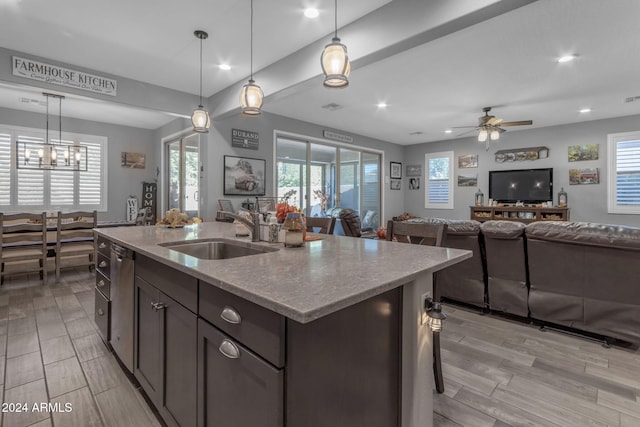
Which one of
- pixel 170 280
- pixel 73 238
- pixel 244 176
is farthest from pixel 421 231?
pixel 73 238

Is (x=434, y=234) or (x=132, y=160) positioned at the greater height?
(x=132, y=160)

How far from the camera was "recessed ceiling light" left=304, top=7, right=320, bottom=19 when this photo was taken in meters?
2.73

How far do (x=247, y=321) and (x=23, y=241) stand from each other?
467cm

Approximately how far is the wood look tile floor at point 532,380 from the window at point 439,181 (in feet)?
19.8

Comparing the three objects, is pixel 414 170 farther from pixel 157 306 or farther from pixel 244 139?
pixel 157 306

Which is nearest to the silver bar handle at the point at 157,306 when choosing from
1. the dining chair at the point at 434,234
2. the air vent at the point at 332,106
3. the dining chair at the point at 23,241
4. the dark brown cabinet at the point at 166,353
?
the dark brown cabinet at the point at 166,353

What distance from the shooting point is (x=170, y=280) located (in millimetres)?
1411

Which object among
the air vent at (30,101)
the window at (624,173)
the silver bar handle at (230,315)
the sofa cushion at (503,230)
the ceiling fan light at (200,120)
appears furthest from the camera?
the window at (624,173)

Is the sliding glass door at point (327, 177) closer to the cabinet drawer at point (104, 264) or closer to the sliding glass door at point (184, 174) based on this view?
the sliding glass door at point (184, 174)

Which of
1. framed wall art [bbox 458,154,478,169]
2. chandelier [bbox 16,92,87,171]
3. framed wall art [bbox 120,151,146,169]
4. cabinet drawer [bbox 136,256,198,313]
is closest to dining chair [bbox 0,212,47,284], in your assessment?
chandelier [bbox 16,92,87,171]

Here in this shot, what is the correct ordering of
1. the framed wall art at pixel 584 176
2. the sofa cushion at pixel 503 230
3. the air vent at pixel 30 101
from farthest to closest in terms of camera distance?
the framed wall art at pixel 584 176, the air vent at pixel 30 101, the sofa cushion at pixel 503 230

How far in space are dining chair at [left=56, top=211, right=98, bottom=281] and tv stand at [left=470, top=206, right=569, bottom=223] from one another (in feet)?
25.3

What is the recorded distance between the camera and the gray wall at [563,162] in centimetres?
616

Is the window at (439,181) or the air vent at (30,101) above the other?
the air vent at (30,101)
